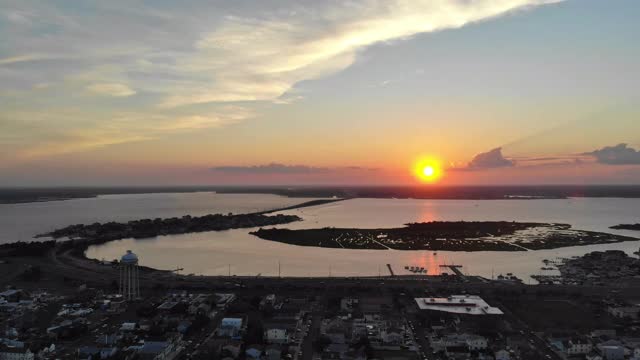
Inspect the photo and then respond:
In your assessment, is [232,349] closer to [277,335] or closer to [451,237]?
[277,335]

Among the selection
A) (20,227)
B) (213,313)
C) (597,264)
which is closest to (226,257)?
(213,313)

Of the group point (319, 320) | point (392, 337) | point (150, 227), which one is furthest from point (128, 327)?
point (150, 227)

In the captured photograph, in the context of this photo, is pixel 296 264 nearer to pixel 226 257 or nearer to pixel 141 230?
pixel 226 257

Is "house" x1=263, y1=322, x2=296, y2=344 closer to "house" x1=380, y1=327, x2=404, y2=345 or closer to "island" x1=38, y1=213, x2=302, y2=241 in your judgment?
"house" x1=380, y1=327, x2=404, y2=345

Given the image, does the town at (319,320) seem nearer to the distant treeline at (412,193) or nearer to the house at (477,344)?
the house at (477,344)

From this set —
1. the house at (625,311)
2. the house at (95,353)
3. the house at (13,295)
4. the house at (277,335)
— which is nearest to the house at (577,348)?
the house at (625,311)

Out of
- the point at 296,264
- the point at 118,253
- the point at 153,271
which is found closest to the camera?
the point at 153,271
